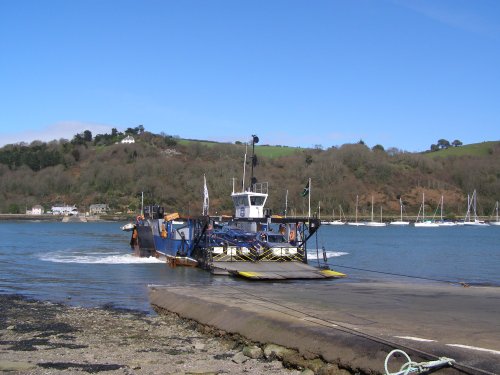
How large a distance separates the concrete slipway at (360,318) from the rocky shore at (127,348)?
413 mm

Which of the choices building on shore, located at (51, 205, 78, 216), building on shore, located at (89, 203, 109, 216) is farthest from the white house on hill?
building on shore, located at (89, 203, 109, 216)

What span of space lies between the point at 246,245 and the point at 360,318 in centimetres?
1789

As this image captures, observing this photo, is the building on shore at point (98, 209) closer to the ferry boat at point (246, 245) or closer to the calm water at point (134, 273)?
the calm water at point (134, 273)

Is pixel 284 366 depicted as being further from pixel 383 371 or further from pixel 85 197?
pixel 85 197

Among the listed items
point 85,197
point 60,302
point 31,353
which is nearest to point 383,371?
point 31,353

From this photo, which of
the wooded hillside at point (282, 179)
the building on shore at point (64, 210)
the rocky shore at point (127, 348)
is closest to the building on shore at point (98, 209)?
the wooded hillside at point (282, 179)

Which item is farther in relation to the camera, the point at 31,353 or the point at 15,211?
the point at 15,211

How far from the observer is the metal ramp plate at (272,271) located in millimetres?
26750

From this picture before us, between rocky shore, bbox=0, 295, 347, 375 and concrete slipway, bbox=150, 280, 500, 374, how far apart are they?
41cm

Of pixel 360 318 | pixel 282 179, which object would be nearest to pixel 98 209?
pixel 282 179

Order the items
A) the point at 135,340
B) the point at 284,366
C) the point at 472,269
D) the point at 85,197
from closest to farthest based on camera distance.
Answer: the point at 284,366
the point at 135,340
the point at 472,269
the point at 85,197

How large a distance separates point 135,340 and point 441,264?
110ft

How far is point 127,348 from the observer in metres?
12.7

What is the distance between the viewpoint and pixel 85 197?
610ft
